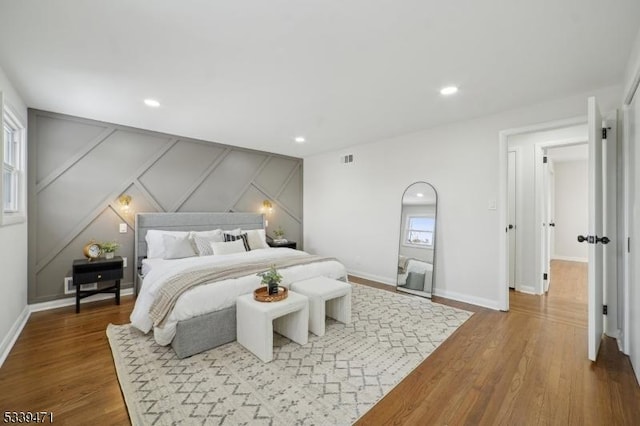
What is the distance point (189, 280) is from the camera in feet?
8.51

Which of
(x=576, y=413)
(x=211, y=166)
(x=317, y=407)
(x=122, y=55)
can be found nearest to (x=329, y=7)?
(x=122, y=55)

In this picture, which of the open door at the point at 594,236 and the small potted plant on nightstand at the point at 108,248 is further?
the small potted plant on nightstand at the point at 108,248

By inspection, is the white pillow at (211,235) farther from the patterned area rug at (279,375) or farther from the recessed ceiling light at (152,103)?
the recessed ceiling light at (152,103)

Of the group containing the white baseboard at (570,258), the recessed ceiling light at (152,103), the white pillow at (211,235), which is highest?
the recessed ceiling light at (152,103)

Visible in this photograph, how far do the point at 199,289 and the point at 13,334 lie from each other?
193cm

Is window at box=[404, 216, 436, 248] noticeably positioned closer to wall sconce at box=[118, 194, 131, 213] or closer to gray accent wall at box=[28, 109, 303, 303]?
gray accent wall at box=[28, 109, 303, 303]

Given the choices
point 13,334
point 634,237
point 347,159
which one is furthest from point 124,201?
point 634,237

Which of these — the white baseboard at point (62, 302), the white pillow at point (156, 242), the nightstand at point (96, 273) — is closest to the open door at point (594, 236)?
the white pillow at point (156, 242)

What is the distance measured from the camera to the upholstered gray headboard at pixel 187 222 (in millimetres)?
4113

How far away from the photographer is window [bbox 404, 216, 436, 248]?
13.9 ft

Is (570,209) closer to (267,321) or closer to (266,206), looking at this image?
(266,206)

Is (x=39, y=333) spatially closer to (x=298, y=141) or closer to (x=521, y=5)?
(x=298, y=141)

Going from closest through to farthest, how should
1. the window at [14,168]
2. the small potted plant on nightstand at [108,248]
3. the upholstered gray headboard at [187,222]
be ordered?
1. the window at [14,168]
2. the small potted plant on nightstand at [108,248]
3. the upholstered gray headboard at [187,222]

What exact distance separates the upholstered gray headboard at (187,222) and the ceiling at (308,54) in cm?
149
